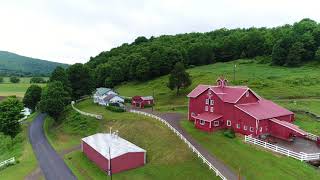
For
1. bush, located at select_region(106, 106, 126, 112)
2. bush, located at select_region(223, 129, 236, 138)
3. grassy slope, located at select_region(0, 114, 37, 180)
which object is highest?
bush, located at select_region(106, 106, 126, 112)

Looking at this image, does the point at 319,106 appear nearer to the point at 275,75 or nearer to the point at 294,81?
the point at 294,81

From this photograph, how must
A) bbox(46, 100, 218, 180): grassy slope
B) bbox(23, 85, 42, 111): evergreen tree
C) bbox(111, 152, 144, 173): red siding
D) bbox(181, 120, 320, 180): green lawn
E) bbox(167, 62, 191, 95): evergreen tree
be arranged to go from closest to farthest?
1. bbox(181, 120, 320, 180): green lawn
2. bbox(46, 100, 218, 180): grassy slope
3. bbox(111, 152, 144, 173): red siding
4. bbox(167, 62, 191, 95): evergreen tree
5. bbox(23, 85, 42, 111): evergreen tree

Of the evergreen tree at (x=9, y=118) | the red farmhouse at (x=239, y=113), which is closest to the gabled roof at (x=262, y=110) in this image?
the red farmhouse at (x=239, y=113)

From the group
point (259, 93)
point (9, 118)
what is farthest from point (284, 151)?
point (9, 118)

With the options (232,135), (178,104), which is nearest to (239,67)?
(178,104)

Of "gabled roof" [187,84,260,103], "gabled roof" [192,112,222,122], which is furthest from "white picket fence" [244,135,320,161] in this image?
"gabled roof" [187,84,260,103]

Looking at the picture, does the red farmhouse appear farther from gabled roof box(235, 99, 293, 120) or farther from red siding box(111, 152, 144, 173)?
red siding box(111, 152, 144, 173)
